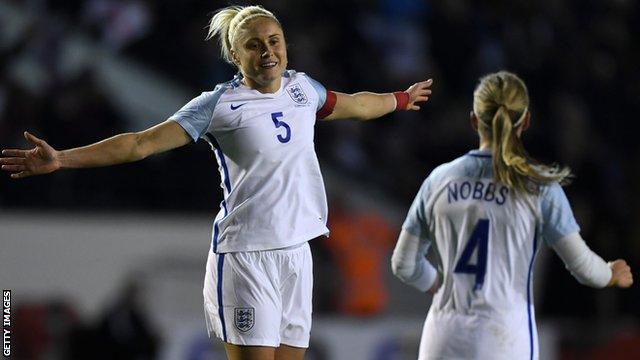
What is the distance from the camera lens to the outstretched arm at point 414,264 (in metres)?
4.81

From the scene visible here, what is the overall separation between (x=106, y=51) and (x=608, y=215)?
418 centimetres

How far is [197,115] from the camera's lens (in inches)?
170

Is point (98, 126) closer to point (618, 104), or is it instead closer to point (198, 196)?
point (198, 196)

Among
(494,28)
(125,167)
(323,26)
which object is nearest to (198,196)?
(125,167)

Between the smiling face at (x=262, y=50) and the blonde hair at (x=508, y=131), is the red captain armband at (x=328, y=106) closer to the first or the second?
the smiling face at (x=262, y=50)

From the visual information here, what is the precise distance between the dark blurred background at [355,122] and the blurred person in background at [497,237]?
3871 mm

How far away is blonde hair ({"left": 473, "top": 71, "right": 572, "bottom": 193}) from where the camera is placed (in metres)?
4.54

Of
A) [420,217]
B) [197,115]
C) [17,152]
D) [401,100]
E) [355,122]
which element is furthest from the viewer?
[355,122]

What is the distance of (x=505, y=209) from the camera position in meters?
4.59

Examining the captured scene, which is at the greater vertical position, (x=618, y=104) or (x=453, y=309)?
(x=618, y=104)

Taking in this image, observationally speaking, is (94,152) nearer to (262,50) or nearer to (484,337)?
(262,50)

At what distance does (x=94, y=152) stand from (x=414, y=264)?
140 cm

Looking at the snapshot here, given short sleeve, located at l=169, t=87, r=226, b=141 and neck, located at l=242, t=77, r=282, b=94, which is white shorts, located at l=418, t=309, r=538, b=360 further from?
short sleeve, located at l=169, t=87, r=226, b=141

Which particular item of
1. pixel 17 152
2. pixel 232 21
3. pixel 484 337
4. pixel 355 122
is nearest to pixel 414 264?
pixel 484 337
